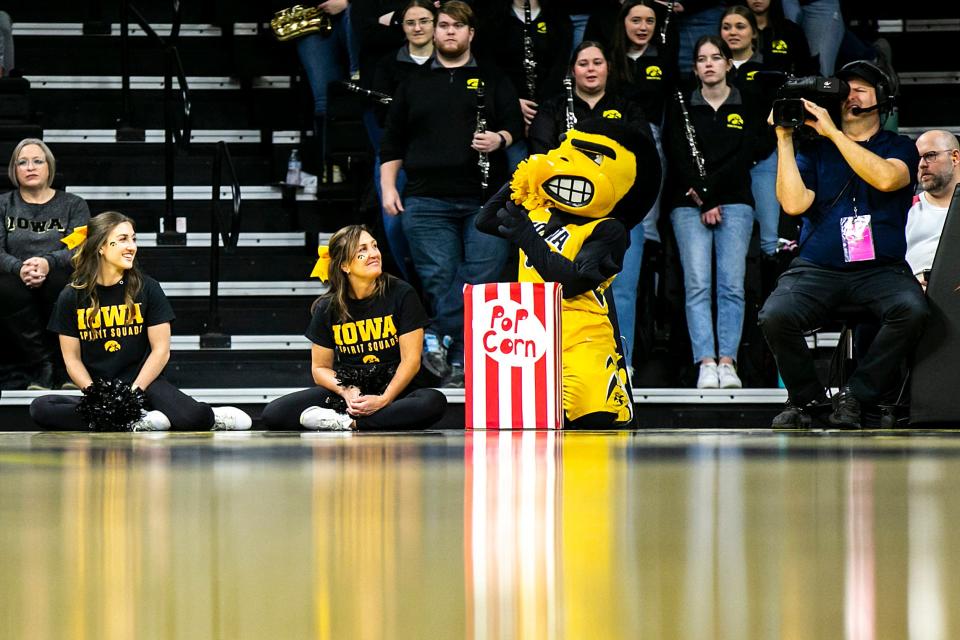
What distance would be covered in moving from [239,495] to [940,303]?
341cm

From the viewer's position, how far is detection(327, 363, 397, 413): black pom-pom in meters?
A: 5.21

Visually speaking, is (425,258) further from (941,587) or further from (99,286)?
(941,587)

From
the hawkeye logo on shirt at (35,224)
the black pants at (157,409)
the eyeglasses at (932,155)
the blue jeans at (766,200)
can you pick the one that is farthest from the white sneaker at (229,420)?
the eyeglasses at (932,155)

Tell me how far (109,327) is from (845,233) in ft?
9.79

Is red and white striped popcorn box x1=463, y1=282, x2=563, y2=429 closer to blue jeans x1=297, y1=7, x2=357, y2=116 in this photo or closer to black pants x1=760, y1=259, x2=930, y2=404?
black pants x1=760, y1=259, x2=930, y2=404

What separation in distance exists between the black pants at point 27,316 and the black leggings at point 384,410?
1.41 meters

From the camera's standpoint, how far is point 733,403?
612cm

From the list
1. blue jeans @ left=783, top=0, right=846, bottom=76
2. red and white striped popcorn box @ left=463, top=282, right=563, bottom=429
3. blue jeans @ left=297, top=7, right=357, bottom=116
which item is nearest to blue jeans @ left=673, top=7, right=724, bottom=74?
blue jeans @ left=783, top=0, right=846, bottom=76

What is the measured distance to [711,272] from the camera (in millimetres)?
6387

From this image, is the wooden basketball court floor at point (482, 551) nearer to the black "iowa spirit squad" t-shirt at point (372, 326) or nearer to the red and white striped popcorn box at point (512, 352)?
the red and white striped popcorn box at point (512, 352)

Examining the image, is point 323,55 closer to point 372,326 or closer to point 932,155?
point 372,326

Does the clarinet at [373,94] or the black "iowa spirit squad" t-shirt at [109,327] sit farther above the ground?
the clarinet at [373,94]

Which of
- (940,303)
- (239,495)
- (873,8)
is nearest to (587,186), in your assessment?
(940,303)

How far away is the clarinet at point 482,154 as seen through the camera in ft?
20.6
